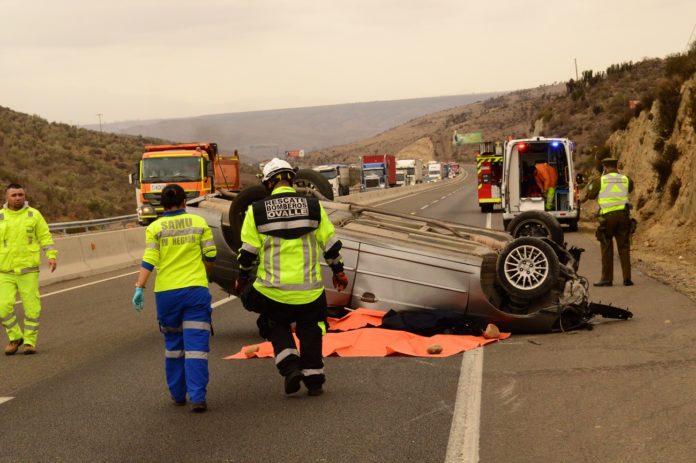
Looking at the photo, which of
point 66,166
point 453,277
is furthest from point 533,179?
point 66,166

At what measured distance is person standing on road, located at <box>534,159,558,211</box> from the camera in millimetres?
22141

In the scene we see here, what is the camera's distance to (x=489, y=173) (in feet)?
106

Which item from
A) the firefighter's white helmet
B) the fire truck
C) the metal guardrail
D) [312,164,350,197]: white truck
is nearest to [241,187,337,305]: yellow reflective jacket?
the firefighter's white helmet

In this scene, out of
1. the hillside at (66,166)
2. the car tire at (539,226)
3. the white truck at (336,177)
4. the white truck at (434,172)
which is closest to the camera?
the car tire at (539,226)

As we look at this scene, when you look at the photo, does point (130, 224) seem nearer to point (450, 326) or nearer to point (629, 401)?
point (450, 326)

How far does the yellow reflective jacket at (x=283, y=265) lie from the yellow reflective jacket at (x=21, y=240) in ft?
12.5

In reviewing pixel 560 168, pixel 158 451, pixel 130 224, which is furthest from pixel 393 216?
pixel 130 224

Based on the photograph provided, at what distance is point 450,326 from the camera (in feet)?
A: 29.7

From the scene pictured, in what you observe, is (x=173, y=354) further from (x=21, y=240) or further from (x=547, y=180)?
(x=547, y=180)

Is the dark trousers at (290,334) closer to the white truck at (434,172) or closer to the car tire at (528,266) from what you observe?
the car tire at (528,266)

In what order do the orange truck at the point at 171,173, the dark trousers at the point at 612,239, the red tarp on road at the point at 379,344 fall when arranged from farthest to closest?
the orange truck at the point at 171,173
the dark trousers at the point at 612,239
the red tarp on road at the point at 379,344

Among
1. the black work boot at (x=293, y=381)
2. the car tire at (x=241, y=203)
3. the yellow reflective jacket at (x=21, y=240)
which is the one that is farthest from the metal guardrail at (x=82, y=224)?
the black work boot at (x=293, y=381)

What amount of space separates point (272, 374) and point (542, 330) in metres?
3.00

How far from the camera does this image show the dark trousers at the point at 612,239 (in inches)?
503
